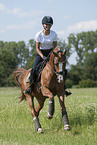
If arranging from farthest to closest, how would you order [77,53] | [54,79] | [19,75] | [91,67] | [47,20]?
1. [77,53]
2. [91,67]
3. [19,75]
4. [47,20]
5. [54,79]

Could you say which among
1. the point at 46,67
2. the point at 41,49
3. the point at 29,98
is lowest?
the point at 29,98

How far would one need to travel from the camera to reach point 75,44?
78688 millimetres

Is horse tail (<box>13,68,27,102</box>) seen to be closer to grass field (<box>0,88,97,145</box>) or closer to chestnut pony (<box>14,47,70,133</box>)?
grass field (<box>0,88,97,145</box>)

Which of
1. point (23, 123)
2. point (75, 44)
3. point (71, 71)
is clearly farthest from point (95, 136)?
point (75, 44)

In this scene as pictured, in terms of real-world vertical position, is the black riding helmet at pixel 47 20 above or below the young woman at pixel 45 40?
above

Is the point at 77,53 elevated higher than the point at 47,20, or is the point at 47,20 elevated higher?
the point at 47,20

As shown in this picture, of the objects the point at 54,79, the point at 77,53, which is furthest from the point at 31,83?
the point at 77,53

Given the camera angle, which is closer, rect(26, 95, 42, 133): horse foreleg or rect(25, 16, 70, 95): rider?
rect(25, 16, 70, 95): rider

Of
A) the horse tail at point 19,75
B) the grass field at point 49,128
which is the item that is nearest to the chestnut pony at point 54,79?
the grass field at point 49,128

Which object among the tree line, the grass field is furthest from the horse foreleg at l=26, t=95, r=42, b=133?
the tree line

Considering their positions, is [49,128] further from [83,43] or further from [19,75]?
[83,43]

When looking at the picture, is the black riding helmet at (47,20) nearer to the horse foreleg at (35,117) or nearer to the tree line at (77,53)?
the horse foreleg at (35,117)

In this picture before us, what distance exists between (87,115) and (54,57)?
10.0 ft

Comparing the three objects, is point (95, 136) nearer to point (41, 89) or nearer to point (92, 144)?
point (92, 144)
